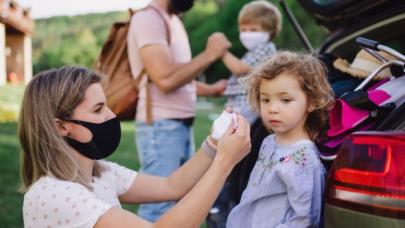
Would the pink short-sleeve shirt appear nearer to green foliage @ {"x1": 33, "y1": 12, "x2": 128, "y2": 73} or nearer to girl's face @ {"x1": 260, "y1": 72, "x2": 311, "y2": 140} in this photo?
girl's face @ {"x1": 260, "y1": 72, "x2": 311, "y2": 140}

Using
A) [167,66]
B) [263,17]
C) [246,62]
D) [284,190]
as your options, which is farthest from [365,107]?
[263,17]

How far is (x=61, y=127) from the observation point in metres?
2.39

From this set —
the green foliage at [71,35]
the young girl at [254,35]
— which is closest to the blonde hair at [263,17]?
the young girl at [254,35]

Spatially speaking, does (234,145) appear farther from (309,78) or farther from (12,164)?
(12,164)

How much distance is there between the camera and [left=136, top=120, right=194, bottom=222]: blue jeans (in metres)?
3.89

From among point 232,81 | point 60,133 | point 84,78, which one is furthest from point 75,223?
point 232,81

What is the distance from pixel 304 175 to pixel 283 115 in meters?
0.24

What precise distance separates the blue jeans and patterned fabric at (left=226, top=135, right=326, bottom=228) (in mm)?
1478

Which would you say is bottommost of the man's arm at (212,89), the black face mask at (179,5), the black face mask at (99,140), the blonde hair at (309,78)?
the man's arm at (212,89)

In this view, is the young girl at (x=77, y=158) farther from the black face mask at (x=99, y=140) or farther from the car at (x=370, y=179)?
the car at (x=370, y=179)

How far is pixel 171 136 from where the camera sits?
12.9 ft

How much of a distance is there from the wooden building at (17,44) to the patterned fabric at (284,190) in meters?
21.2

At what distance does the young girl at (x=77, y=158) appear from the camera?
2176mm

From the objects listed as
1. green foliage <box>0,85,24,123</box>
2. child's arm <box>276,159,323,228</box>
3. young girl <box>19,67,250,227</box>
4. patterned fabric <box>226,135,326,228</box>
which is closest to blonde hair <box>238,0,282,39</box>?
young girl <box>19,67,250,227</box>
